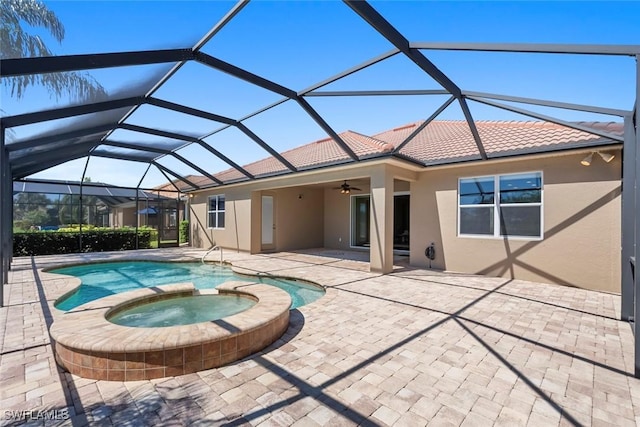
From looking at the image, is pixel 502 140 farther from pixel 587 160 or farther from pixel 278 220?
pixel 278 220

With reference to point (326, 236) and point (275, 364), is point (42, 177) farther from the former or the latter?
point (275, 364)

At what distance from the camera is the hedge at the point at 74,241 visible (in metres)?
13.2

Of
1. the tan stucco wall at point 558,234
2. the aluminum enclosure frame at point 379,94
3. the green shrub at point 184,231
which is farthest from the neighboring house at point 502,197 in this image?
the green shrub at point 184,231

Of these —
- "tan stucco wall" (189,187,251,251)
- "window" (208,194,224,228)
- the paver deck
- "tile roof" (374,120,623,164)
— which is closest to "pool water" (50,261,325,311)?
the paver deck

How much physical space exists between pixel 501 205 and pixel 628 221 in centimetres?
358

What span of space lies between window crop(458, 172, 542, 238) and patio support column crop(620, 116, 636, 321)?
118 inches

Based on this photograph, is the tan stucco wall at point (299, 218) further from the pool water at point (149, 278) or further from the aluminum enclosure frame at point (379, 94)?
the aluminum enclosure frame at point (379, 94)

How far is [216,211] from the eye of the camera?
632 inches

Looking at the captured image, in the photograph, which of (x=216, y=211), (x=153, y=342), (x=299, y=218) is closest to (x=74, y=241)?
(x=216, y=211)

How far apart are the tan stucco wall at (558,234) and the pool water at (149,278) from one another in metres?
4.80

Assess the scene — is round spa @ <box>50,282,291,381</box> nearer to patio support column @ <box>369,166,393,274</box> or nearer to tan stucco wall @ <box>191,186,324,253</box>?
patio support column @ <box>369,166,393,274</box>

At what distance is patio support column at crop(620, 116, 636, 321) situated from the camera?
15.4 feet

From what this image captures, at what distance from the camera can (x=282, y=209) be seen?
47.4ft

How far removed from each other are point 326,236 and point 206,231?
6620 mm
